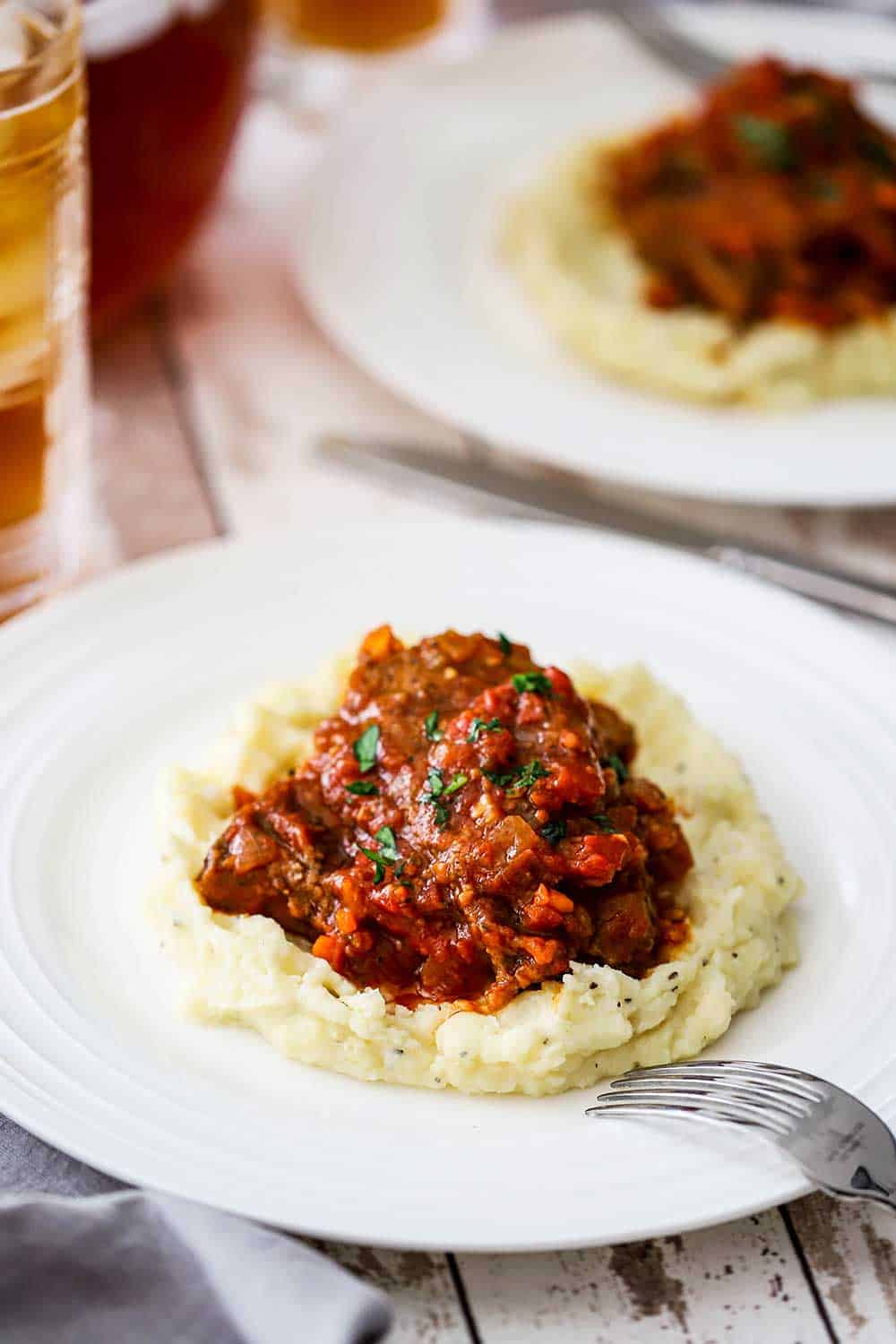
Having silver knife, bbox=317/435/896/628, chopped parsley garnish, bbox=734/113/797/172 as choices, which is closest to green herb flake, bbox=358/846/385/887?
silver knife, bbox=317/435/896/628

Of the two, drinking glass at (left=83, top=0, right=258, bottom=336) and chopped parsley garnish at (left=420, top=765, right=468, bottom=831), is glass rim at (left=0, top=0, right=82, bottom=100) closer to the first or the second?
drinking glass at (left=83, top=0, right=258, bottom=336)

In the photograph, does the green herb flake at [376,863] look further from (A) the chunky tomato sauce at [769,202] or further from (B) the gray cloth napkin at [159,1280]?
(A) the chunky tomato sauce at [769,202]

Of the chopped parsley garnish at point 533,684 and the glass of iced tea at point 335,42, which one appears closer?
the chopped parsley garnish at point 533,684

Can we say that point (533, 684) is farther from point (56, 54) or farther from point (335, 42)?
point (335, 42)

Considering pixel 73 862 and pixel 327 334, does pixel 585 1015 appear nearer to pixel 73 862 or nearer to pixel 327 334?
pixel 73 862

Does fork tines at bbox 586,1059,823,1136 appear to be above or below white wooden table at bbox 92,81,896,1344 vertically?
above

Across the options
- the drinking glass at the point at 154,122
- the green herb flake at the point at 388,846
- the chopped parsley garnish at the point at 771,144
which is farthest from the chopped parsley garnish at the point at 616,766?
the chopped parsley garnish at the point at 771,144

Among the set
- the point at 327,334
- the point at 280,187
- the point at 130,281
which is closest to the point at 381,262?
the point at 327,334
